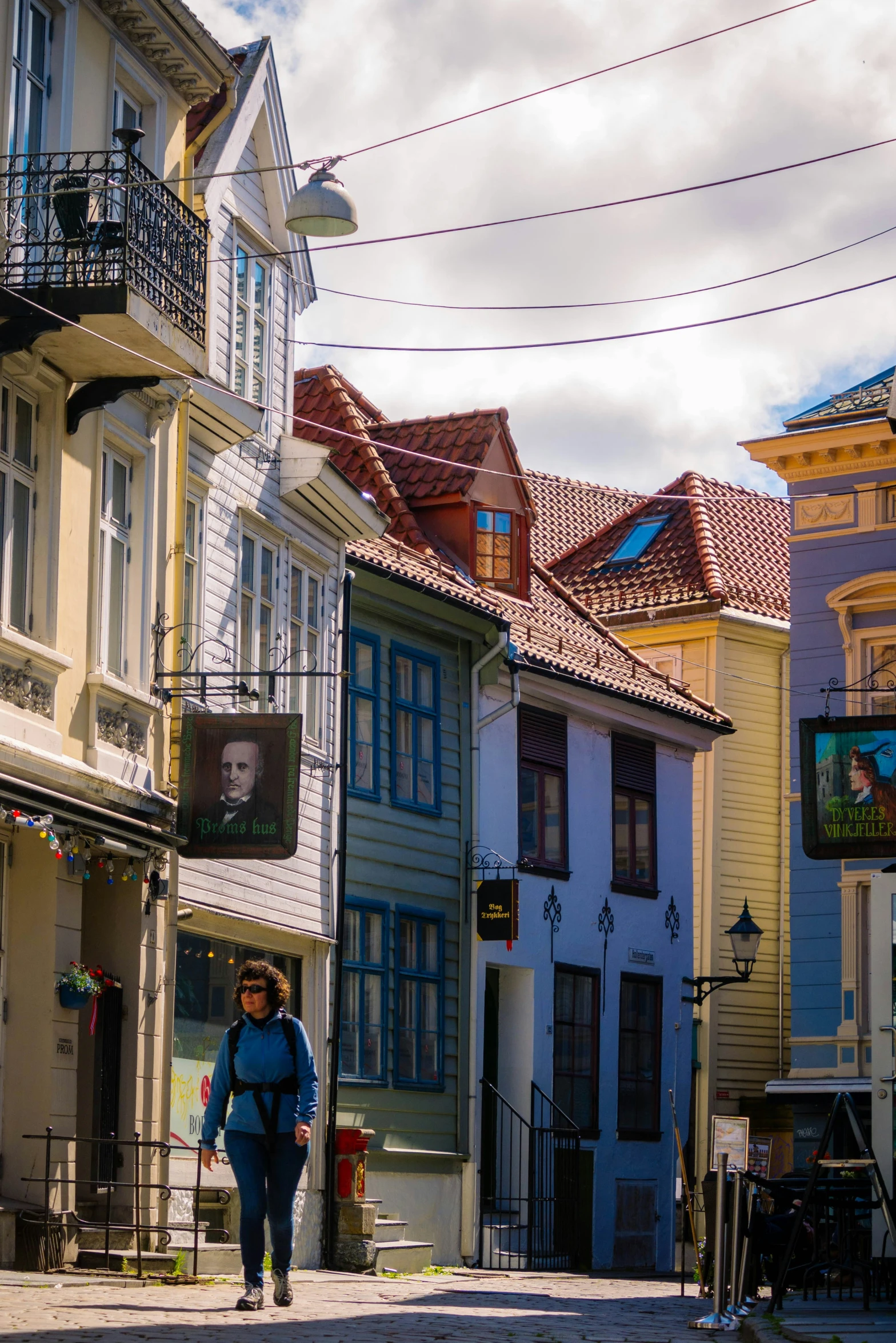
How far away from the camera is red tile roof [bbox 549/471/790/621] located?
33656 millimetres

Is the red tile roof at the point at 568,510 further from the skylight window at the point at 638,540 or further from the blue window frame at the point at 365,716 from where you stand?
the blue window frame at the point at 365,716

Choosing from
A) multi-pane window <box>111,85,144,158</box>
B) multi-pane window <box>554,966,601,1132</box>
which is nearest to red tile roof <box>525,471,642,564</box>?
multi-pane window <box>554,966,601,1132</box>

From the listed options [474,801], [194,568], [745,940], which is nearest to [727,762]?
[745,940]

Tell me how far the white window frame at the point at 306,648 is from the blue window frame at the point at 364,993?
2047 millimetres

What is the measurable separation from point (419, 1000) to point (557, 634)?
22.1 feet

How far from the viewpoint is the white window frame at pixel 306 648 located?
20.1 m

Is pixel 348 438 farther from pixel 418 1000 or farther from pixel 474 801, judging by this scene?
pixel 418 1000

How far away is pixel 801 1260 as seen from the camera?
16.0 metres

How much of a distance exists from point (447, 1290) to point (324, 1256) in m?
2.91

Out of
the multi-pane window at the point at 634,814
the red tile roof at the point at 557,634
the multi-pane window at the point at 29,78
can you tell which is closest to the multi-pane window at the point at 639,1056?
the multi-pane window at the point at 634,814

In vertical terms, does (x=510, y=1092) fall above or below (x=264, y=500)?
below

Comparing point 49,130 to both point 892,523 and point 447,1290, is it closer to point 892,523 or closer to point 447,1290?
point 447,1290

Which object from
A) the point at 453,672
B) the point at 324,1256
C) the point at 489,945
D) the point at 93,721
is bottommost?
the point at 324,1256

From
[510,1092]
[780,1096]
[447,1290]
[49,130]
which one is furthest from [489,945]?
[49,130]
